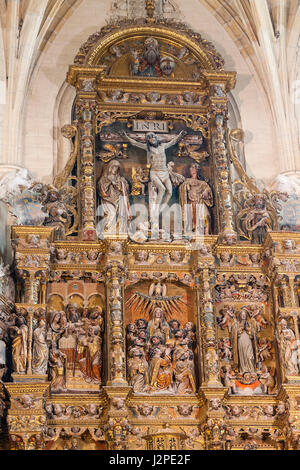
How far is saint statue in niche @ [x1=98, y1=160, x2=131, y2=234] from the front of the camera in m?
21.2

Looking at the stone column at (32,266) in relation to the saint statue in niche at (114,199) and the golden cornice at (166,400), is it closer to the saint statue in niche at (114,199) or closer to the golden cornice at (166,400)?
the saint statue in niche at (114,199)

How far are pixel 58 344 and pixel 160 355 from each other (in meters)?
1.91

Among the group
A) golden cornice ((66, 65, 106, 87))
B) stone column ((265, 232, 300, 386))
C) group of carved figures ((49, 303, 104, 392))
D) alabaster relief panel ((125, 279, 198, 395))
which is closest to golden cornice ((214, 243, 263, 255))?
stone column ((265, 232, 300, 386))

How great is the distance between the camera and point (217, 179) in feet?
72.2

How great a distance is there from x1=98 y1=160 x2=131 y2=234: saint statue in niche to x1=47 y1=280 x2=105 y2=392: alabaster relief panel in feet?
4.24

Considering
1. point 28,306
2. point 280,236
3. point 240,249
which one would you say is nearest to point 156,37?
point 240,249

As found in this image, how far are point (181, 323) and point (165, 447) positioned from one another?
2.46 meters

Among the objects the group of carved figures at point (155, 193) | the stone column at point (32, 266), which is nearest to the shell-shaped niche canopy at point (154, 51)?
the group of carved figures at point (155, 193)

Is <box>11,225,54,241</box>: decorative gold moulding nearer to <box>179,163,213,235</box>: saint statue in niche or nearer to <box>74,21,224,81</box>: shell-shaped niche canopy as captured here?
<box>179,163,213,235</box>: saint statue in niche

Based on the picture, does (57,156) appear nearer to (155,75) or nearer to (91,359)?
(155,75)

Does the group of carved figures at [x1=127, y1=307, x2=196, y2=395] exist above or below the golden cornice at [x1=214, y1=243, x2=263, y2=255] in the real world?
below

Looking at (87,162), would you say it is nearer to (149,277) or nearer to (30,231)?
(30,231)

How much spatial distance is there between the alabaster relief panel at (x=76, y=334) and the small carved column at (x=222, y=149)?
9.30 feet

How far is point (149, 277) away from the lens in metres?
20.8
